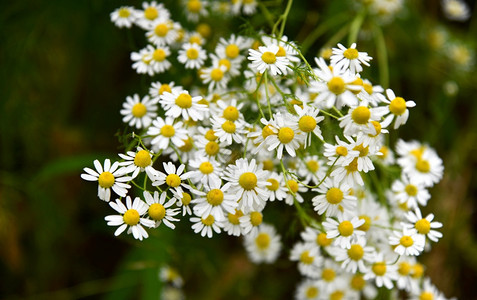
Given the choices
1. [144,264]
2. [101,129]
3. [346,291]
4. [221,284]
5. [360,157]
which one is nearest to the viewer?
[360,157]

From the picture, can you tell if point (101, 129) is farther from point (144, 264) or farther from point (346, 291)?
point (346, 291)

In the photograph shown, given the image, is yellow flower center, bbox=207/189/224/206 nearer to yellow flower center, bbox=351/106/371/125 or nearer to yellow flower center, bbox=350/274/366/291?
yellow flower center, bbox=351/106/371/125

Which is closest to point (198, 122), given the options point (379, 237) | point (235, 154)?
point (235, 154)

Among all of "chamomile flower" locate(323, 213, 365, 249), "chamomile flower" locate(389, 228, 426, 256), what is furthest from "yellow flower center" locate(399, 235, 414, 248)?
"chamomile flower" locate(323, 213, 365, 249)

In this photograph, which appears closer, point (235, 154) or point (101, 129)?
point (235, 154)

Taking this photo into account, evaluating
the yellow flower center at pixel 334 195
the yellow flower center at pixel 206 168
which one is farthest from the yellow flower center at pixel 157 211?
the yellow flower center at pixel 334 195

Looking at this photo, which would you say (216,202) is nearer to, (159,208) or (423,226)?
(159,208)

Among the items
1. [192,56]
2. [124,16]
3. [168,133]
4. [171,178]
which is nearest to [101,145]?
[124,16]
